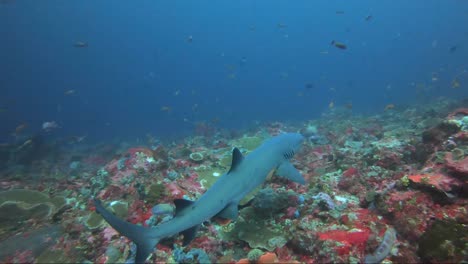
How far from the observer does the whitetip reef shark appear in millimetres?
3861

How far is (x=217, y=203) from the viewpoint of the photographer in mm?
4188

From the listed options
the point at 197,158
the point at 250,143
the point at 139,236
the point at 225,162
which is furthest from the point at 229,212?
the point at 250,143

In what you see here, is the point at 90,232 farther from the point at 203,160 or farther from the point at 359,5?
the point at 359,5

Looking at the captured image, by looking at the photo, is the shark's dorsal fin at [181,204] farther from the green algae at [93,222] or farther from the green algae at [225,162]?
the green algae at [225,162]

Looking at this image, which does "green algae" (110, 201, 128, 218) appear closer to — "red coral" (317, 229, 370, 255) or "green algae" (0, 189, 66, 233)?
"green algae" (0, 189, 66, 233)

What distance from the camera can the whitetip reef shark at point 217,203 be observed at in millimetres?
3861

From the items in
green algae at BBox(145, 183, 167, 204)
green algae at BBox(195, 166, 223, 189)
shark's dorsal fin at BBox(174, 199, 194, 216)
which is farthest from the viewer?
green algae at BBox(195, 166, 223, 189)

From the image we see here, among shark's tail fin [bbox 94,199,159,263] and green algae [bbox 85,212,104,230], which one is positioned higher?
shark's tail fin [bbox 94,199,159,263]

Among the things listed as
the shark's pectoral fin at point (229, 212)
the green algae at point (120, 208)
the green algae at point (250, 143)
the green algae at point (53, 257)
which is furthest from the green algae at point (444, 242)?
the green algae at point (250, 143)

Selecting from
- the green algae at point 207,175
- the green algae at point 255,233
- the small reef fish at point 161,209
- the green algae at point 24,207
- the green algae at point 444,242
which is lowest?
the green algae at point 24,207

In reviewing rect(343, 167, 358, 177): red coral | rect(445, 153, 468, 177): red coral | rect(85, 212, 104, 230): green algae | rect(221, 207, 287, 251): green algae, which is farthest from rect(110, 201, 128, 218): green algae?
rect(445, 153, 468, 177): red coral

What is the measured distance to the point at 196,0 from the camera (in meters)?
135

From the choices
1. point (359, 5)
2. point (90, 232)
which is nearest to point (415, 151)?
point (90, 232)

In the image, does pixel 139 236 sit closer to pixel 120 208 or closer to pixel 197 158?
pixel 120 208
